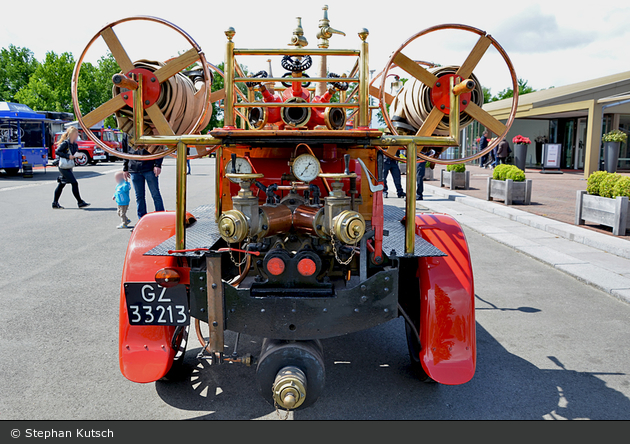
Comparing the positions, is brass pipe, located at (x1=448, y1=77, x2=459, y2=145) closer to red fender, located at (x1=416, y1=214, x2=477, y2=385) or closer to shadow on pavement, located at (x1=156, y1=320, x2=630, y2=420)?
red fender, located at (x1=416, y1=214, x2=477, y2=385)

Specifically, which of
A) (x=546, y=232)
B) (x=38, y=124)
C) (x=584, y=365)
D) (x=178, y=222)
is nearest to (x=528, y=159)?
(x=546, y=232)

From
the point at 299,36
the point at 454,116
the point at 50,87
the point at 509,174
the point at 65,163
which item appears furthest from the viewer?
the point at 50,87

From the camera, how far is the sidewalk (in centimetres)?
653

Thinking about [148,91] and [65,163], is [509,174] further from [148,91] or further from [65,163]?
[148,91]

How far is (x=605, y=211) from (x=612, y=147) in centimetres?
1415

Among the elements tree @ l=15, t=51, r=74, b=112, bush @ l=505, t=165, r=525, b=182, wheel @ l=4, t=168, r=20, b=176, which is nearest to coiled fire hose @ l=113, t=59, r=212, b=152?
bush @ l=505, t=165, r=525, b=182

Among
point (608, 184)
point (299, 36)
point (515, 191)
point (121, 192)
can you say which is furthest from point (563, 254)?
point (121, 192)

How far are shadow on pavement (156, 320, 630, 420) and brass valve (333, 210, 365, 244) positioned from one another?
133 centimetres

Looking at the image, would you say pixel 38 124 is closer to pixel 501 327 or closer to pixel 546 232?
pixel 546 232

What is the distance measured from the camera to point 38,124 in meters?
24.7

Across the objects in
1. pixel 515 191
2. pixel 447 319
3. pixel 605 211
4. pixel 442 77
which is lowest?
pixel 447 319

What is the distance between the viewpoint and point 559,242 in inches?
344

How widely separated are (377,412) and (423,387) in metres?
0.52

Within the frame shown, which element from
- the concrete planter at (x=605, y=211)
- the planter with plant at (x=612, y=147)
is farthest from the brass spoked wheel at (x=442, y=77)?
the planter with plant at (x=612, y=147)
